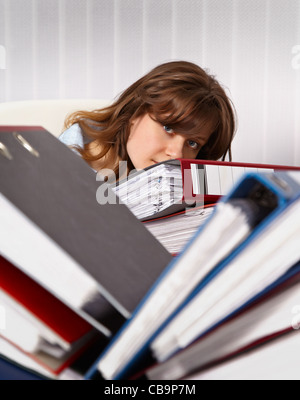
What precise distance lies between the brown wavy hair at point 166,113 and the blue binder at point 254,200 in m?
0.89

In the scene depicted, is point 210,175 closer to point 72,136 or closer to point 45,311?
point 45,311

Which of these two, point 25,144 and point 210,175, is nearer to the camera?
point 25,144

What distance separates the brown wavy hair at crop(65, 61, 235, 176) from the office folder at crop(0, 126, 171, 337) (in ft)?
2.77

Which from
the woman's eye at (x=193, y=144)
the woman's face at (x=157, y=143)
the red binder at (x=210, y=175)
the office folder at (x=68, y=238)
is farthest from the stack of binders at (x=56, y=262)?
the woman's eye at (x=193, y=144)

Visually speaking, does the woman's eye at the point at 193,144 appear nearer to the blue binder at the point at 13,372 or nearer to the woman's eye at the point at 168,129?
the woman's eye at the point at 168,129

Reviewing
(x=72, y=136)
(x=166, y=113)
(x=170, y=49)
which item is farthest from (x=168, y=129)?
(x=170, y=49)

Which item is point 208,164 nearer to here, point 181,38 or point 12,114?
point 12,114

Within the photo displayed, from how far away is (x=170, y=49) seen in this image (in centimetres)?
162

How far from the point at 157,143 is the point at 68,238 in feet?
2.91

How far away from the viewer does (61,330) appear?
0.18 metres

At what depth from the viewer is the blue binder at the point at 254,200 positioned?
0.14 meters

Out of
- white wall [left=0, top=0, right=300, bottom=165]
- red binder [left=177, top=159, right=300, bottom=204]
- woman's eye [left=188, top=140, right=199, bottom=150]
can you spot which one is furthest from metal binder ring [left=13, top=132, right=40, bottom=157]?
white wall [left=0, top=0, right=300, bottom=165]

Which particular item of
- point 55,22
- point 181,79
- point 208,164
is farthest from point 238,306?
point 55,22
